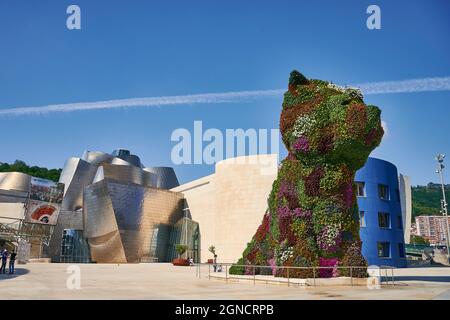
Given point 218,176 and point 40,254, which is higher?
point 218,176

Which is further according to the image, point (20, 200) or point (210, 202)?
point (20, 200)

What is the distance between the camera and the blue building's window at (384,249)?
42562mm

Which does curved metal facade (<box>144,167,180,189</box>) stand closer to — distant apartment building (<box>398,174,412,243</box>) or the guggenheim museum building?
Result: the guggenheim museum building

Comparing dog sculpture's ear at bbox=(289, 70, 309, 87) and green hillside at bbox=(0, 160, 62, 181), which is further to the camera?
green hillside at bbox=(0, 160, 62, 181)

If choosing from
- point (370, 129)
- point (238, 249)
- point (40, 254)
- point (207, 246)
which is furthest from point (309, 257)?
point (40, 254)

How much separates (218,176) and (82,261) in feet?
84.1

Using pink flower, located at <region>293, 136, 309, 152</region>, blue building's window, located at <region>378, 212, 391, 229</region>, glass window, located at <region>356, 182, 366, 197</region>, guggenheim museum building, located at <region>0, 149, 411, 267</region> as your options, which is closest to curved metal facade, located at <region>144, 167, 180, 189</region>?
guggenheim museum building, located at <region>0, 149, 411, 267</region>

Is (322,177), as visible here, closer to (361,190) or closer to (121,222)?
(361,190)

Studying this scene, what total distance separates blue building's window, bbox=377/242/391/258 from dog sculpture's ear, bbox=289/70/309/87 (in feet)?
95.8

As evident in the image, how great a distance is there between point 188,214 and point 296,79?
51.0 meters

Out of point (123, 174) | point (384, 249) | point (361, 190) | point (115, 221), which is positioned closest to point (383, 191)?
point (361, 190)

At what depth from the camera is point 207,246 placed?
61.1 m

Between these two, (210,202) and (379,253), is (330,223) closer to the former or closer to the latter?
(379,253)

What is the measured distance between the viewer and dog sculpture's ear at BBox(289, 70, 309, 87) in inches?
754
